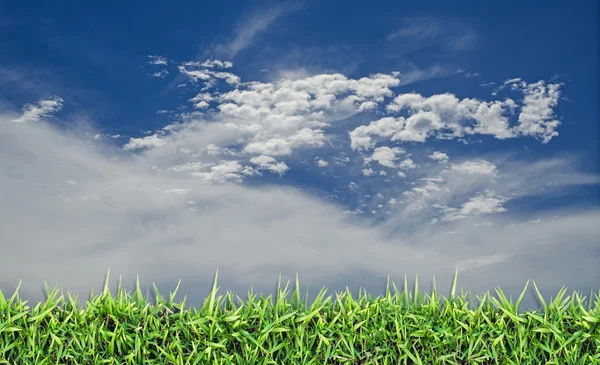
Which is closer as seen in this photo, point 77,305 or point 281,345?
point 281,345

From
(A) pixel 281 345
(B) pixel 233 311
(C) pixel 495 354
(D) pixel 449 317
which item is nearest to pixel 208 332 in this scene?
(B) pixel 233 311

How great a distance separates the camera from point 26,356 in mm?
4367

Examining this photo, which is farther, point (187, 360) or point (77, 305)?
point (77, 305)

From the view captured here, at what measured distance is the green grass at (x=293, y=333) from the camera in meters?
4.30

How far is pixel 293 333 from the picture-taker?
432 cm

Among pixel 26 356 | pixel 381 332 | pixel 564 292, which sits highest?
pixel 564 292

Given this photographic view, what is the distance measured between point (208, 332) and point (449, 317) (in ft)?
5.32

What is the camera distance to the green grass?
4.30 metres

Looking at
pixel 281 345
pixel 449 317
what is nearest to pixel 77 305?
pixel 281 345

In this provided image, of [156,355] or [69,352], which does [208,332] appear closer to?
[156,355]

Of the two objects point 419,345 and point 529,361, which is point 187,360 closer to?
point 419,345

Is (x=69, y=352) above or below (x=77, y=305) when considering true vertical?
below

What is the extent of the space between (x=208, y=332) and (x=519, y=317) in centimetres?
210

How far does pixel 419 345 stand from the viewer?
4398 millimetres
